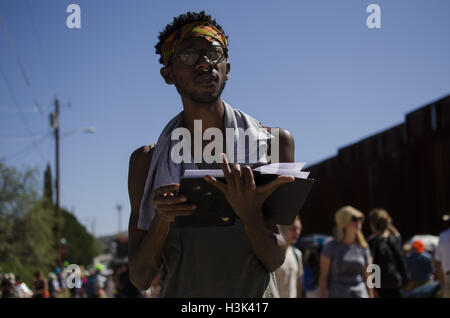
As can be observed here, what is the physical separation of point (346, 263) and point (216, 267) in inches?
182

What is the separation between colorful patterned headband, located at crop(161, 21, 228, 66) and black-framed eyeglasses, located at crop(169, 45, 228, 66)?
4 centimetres

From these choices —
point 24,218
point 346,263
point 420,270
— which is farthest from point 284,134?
point 24,218

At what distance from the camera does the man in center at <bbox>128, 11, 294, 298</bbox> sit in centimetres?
200

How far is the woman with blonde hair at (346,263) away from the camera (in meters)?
6.38

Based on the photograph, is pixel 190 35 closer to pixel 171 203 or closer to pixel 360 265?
pixel 171 203

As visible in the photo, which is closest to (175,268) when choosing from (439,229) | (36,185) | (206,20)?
(206,20)

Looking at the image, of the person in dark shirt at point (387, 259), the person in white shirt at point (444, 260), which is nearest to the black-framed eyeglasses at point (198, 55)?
the person in white shirt at point (444, 260)

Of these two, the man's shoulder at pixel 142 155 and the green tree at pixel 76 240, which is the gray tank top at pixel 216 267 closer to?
the man's shoulder at pixel 142 155

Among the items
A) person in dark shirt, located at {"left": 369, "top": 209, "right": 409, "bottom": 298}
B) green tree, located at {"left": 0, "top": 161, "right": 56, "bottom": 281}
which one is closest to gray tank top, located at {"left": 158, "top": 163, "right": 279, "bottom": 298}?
person in dark shirt, located at {"left": 369, "top": 209, "right": 409, "bottom": 298}

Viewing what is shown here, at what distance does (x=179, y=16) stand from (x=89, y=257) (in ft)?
248

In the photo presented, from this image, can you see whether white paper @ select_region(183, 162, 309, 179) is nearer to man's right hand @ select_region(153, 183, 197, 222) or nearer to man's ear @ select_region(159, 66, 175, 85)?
man's right hand @ select_region(153, 183, 197, 222)

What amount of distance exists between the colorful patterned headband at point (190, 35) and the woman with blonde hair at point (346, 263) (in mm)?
4494

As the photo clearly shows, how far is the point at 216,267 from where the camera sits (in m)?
2.12
